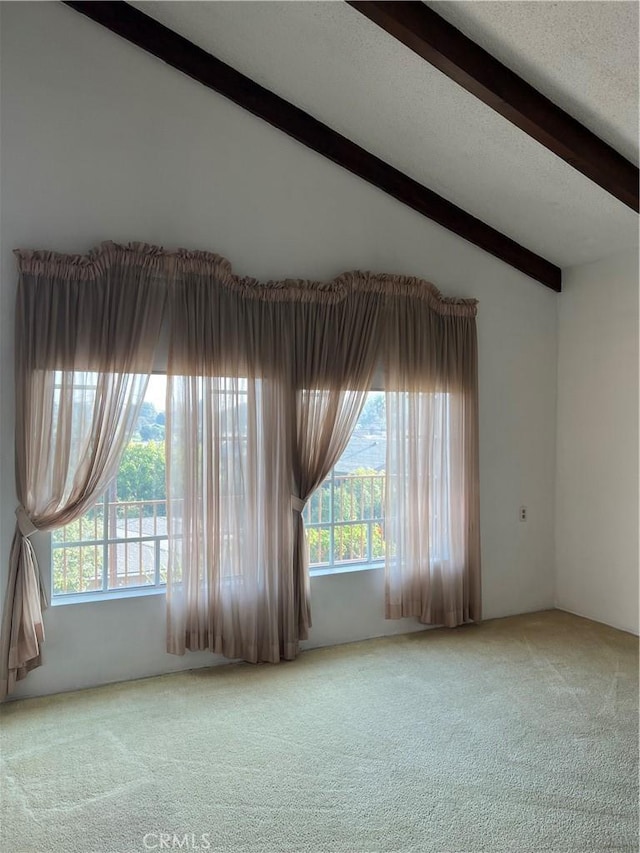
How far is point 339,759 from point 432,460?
2229 millimetres

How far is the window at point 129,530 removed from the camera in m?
3.55

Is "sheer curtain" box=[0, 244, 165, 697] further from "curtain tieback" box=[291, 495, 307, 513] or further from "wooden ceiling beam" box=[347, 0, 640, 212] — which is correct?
"wooden ceiling beam" box=[347, 0, 640, 212]

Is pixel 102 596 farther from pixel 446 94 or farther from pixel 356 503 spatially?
pixel 446 94

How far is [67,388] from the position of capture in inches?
132

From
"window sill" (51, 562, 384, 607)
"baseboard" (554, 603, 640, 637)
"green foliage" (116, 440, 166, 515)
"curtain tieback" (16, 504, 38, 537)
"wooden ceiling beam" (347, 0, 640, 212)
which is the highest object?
"wooden ceiling beam" (347, 0, 640, 212)

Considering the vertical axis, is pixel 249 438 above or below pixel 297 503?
above

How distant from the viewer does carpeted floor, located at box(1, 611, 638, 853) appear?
2258 millimetres

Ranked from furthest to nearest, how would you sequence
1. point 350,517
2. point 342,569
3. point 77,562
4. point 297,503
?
1. point 350,517
2. point 342,569
3. point 297,503
4. point 77,562

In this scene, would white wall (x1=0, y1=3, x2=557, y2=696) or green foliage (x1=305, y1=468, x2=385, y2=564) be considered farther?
green foliage (x1=305, y1=468, x2=385, y2=564)

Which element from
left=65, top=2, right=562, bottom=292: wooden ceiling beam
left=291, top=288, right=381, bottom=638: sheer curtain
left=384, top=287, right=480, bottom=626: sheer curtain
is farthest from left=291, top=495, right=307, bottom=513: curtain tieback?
left=65, top=2, right=562, bottom=292: wooden ceiling beam

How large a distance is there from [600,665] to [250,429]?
2.71 meters

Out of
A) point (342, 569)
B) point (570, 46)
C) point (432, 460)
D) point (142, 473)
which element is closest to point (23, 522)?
point (142, 473)

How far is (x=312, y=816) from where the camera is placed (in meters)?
2.34

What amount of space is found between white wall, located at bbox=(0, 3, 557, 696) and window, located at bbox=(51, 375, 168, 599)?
18 cm
